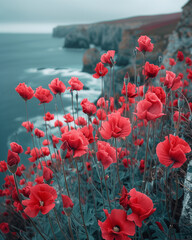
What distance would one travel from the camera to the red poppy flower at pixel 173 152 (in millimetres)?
937

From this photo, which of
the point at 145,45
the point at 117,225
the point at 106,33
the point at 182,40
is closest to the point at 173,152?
the point at 117,225

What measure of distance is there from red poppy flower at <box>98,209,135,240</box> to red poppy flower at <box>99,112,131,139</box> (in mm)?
410

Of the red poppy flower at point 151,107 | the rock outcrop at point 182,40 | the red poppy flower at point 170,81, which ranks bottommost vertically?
the red poppy flower at point 151,107

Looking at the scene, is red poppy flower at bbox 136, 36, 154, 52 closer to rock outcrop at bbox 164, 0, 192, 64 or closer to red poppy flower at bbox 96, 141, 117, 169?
red poppy flower at bbox 96, 141, 117, 169

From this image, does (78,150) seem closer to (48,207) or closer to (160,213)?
(48,207)

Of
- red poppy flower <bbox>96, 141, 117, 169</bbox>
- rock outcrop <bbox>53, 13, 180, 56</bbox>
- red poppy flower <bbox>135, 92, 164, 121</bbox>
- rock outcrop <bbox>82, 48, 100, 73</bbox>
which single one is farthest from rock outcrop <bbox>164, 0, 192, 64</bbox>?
rock outcrop <bbox>53, 13, 180, 56</bbox>

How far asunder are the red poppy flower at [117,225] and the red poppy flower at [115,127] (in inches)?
16.1

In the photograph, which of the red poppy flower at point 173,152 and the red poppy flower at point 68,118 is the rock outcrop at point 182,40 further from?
the red poppy flower at point 173,152

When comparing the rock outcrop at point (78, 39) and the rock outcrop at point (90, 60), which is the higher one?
the rock outcrop at point (78, 39)

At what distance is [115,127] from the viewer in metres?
1.12

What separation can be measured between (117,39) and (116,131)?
50519 mm

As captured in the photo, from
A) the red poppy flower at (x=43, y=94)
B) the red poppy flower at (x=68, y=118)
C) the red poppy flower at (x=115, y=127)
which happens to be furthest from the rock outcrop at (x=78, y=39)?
the red poppy flower at (x=115, y=127)

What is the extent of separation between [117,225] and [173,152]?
447 mm

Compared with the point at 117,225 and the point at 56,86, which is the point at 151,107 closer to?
the point at 117,225
